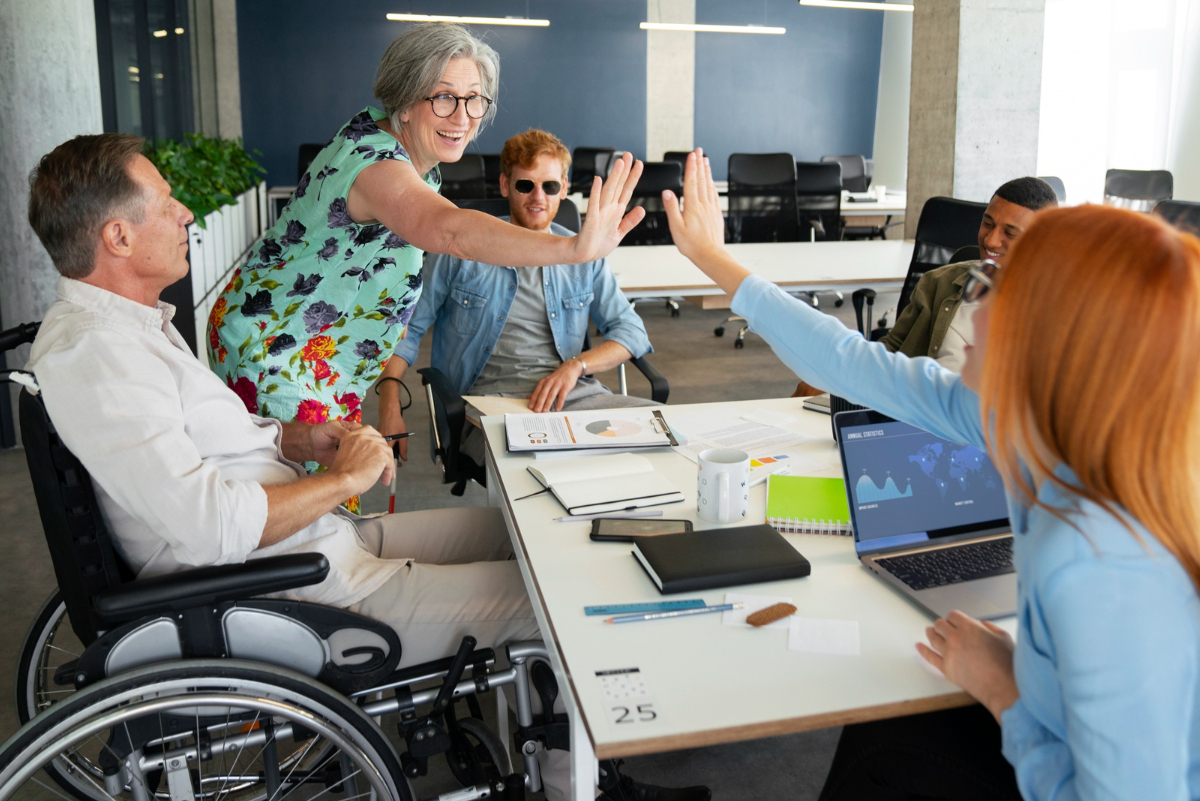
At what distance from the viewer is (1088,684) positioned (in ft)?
2.88

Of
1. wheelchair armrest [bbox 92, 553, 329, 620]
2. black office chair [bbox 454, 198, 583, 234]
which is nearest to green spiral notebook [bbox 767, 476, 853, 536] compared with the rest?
wheelchair armrest [bbox 92, 553, 329, 620]

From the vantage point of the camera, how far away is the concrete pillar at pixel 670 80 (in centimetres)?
1173

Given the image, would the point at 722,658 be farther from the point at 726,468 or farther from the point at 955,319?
the point at 955,319

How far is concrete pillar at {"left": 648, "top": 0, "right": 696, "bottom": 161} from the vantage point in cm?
1173

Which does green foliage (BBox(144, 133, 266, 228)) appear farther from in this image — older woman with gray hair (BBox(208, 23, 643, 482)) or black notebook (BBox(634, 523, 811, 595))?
black notebook (BBox(634, 523, 811, 595))

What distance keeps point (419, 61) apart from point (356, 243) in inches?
15.2

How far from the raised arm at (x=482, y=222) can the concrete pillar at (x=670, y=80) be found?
1069 cm

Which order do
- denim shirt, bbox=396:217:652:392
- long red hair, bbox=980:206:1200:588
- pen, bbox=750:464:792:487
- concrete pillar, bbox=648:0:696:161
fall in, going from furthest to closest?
concrete pillar, bbox=648:0:696:161, denim shirt, bbox=396:217:652:392, pen, bbox=750:464:792:487, long red hair, bbox=980:206:1200:588

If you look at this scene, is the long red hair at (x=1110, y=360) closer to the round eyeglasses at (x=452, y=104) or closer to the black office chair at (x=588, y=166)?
the round eyeglasses at (x=452, y=104)

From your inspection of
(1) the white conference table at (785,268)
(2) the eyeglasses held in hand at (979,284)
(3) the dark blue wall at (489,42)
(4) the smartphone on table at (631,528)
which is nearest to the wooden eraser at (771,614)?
(4) the smartphone on table at (631,528)

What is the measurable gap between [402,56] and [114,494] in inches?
40.9

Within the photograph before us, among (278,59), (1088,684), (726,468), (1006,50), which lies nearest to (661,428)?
(726,468)

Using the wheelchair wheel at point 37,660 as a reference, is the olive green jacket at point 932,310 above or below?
above

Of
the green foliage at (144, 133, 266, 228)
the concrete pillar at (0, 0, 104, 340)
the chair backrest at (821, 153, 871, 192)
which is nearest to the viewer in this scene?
the concrete pillar at (0, 0, 104, 340)
